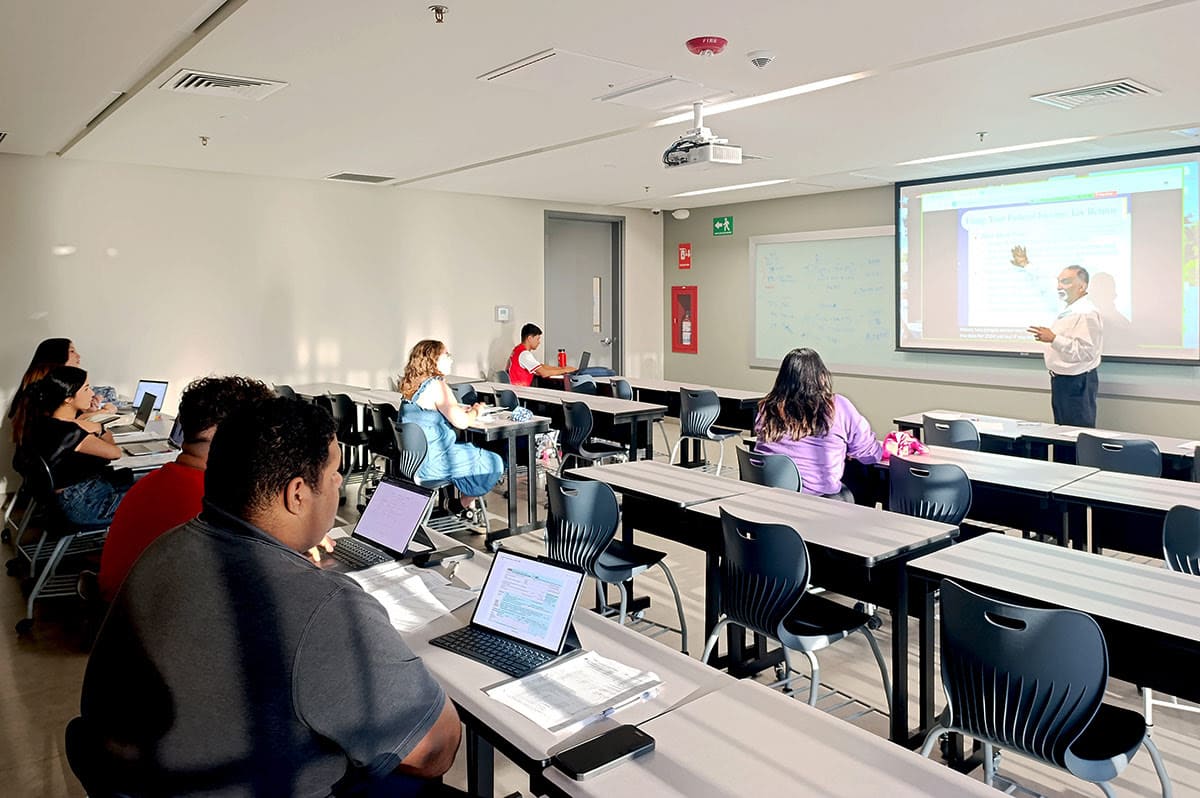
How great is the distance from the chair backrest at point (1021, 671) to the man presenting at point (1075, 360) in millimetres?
5392

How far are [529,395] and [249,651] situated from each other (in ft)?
19.3

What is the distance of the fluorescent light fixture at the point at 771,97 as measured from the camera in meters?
4.49

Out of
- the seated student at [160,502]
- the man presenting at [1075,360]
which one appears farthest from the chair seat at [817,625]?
the man presenting at [1075,360]

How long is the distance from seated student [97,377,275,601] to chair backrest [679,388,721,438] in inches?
192

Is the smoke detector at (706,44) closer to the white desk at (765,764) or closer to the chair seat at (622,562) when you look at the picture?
the chair seat at (622,562)

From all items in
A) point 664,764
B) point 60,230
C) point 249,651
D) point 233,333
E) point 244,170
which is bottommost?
point 664,764

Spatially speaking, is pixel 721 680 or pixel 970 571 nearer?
pixel 721 680

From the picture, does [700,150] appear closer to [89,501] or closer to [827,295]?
[89,501]

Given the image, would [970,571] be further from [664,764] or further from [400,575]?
[400,575]

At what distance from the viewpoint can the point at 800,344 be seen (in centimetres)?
983

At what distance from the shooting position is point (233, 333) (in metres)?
7.90

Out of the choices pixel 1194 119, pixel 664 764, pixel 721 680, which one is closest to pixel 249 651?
pixel 664 764

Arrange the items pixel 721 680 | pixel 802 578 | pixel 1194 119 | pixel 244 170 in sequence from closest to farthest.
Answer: pixel 721 680, pixel 802 578, pixel 1194 119, pixel 244 170

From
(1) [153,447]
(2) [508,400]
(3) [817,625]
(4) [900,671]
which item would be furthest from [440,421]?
(4) [900,671]
